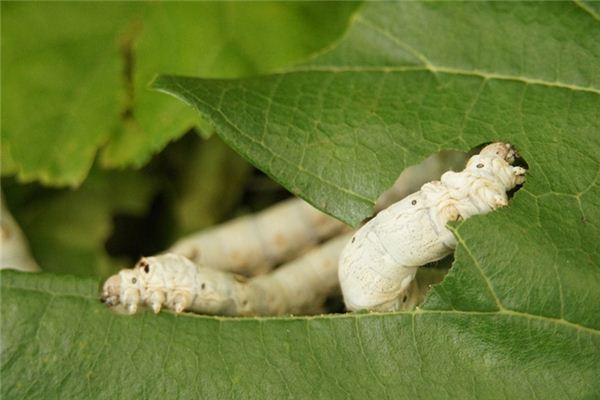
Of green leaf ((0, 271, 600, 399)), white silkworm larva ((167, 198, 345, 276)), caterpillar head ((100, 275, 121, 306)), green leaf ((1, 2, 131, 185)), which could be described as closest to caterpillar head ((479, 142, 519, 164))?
green leaf ((0, 271, 600, 399))

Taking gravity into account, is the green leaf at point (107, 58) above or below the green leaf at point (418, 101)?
below

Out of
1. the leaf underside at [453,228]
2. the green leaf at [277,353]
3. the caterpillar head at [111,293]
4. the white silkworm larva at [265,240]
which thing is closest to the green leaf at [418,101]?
the leaf underside at [453,228]

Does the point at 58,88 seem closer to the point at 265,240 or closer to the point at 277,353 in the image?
the point at 265,240

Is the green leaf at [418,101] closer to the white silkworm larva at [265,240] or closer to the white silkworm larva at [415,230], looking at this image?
the white silkworm larva at [415,230]

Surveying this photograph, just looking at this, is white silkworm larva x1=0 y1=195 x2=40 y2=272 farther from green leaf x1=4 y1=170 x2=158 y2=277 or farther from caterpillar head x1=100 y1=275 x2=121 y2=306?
caterpillar head x1=100 y1=275 x2=121 y2=306

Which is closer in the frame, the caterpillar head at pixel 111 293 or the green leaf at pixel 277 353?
the green leaf at pixel 277 353

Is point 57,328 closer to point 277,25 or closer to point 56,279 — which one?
point 56,279
